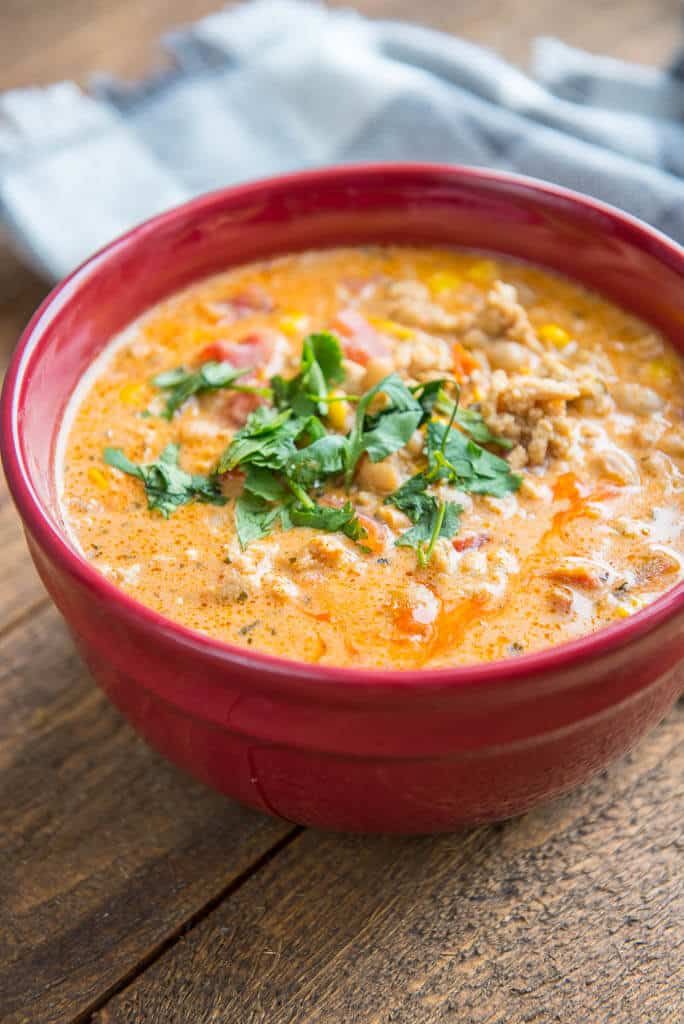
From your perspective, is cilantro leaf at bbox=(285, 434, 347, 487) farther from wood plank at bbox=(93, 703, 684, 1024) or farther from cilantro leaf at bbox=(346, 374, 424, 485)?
wood plank at bbox=(93, 703, 684, 1024)

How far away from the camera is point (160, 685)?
188 cm

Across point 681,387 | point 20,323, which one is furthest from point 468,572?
point 20,323

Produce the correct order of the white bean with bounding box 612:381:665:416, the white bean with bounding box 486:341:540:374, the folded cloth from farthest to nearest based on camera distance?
the folded cloth < the white bean with bounding box 486:341:540:374 < the white bean with bounding box 612:381:665:416

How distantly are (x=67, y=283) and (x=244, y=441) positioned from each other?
1.78 ft

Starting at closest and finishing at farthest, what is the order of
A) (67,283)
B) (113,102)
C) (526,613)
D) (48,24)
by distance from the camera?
(526,613)
(67,283)
(113,102)
(48,24)

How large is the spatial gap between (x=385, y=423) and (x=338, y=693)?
2.60ft

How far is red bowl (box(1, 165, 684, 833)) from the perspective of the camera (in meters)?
1.70

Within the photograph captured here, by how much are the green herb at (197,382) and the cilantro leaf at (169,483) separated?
0.59ft

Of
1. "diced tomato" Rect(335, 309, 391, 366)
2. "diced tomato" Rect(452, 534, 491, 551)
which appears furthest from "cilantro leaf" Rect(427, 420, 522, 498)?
"diced tomato" Rect(335, 309, 391, 366)

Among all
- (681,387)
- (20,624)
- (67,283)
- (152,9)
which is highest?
(681,387)

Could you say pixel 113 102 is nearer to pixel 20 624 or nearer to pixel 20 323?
pixel 20 323

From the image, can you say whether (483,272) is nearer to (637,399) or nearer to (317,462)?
(637,399)

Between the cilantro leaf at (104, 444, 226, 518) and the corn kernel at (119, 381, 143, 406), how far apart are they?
21cm

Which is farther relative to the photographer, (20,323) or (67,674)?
(20,323)
